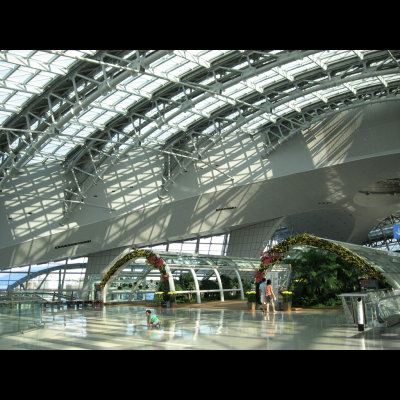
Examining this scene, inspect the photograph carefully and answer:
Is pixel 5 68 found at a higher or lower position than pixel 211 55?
lower

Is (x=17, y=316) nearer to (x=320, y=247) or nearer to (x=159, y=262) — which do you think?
(x=320, y=247)

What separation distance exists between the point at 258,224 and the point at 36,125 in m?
26.6

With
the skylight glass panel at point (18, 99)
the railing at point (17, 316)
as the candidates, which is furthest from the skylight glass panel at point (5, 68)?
the railing at point (17, 316)

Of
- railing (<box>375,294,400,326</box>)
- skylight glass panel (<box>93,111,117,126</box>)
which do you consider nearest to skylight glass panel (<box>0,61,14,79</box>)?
skylight glass panel (<box>93,111,117,126</box>)

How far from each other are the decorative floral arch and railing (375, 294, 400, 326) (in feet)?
14.8

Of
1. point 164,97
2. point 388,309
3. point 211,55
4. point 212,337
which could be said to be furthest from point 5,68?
point 388,309

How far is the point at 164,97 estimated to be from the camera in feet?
99.0

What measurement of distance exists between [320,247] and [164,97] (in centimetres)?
1600

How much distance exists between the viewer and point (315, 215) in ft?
162

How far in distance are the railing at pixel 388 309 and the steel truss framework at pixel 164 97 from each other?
1363 centimetres
